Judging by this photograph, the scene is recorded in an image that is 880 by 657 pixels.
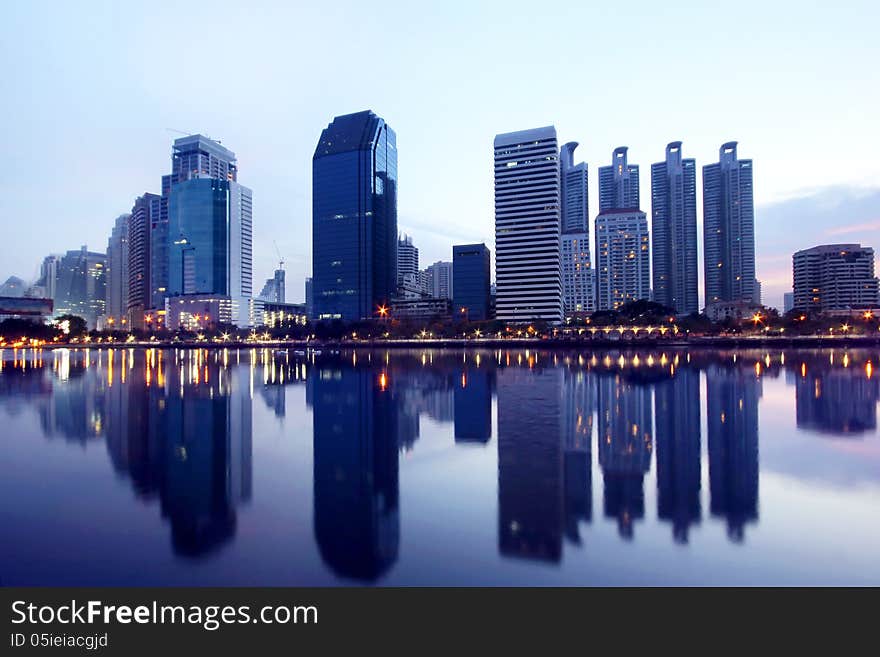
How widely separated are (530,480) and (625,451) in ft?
14.0

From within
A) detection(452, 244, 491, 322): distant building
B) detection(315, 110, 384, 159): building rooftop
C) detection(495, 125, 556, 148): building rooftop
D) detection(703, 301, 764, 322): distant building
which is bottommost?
detection(703, 301, 764, 322): distant building

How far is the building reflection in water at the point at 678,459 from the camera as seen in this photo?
10.1 meters

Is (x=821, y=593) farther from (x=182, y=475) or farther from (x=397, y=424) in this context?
(x=397, y=424)

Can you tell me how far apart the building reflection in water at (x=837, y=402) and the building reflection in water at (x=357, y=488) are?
1563 cm

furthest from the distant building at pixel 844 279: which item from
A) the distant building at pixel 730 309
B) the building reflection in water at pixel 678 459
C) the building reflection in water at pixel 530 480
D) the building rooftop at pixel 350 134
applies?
the building reflection in water at pixel 530 480

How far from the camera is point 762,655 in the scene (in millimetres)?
5660

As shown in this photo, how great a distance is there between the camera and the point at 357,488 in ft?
39.4

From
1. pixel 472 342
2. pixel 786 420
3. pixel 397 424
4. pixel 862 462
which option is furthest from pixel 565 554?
pixel 472 342

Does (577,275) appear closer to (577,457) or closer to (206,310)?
(206,310)

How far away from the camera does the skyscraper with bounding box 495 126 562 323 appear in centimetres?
14975

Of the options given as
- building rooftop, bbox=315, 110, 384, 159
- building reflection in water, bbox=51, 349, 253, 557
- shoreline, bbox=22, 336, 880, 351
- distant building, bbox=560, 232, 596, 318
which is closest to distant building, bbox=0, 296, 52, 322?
shoreline, bbox=22, 336, 880, 351

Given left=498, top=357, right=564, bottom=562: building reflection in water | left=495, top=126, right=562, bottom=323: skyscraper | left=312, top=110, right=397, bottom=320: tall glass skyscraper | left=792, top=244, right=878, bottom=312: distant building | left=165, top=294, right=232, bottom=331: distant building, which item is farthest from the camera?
left=165, top=294, right=232, bottom=331: distant building

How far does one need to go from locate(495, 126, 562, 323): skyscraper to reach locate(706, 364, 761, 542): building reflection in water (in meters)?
121

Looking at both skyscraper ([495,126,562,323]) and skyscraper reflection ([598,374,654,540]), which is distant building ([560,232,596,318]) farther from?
skyscraper reflection ([598,374,654,540])
